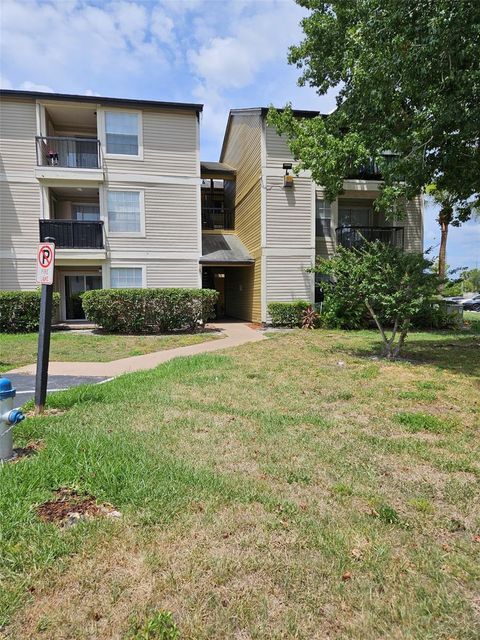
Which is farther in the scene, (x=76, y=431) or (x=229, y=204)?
(x=229, y=204)

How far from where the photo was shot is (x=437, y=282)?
8359 millimetres

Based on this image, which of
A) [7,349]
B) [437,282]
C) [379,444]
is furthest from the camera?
[7,349]

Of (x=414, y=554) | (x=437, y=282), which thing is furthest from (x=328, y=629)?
(x=437, y=282)

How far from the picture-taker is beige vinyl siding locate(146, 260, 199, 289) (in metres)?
16.8

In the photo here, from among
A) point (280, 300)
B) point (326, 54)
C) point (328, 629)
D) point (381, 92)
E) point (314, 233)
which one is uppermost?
point (326, 54)

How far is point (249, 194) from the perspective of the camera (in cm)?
1852

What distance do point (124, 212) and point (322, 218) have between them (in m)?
8.47

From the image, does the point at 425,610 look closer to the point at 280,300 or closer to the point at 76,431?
the point at 76,431

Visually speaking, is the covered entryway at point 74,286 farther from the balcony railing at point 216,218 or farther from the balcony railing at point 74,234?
the balcony railing at point 216,218

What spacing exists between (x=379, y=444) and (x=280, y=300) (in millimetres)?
12925

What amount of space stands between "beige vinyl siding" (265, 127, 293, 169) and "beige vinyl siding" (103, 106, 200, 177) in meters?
3.04

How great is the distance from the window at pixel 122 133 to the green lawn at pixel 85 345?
7765 millimetres

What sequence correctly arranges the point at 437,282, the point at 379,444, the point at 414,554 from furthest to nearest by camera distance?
1. the point at 437,282
2. the point at 379,444
3. the point at 414,554

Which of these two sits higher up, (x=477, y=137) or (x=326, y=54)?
(x=326, y=54)
